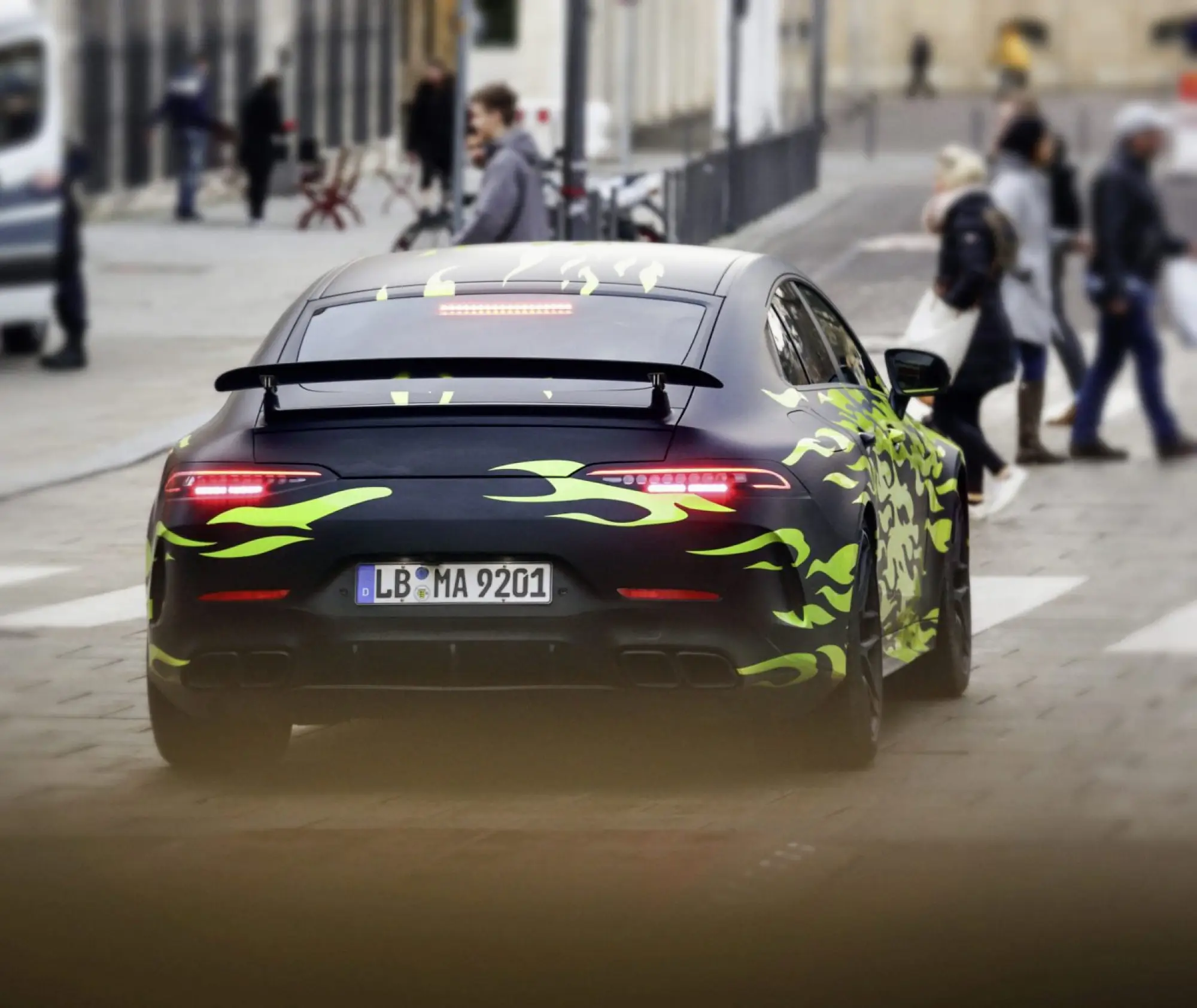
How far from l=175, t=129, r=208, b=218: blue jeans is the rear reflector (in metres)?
→ 29.4

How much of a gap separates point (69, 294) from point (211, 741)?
41.9 feet

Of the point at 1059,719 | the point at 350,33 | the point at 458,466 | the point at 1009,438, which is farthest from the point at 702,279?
the point at 350,33

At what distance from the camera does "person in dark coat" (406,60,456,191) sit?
126ft

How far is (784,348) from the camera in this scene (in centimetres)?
823

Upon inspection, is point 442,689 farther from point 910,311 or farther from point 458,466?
point 910,311

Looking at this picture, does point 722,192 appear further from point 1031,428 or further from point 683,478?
point 683,478

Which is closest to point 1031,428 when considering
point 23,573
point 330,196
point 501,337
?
point 23,573

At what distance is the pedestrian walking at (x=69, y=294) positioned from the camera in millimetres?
20422

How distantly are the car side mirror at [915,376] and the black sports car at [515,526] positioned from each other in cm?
147

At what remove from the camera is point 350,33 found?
50.0 metres

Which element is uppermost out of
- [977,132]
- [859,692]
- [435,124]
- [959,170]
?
[959,170]

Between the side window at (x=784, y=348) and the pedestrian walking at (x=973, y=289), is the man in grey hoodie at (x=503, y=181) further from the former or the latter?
the side window at (x=784, y=348)

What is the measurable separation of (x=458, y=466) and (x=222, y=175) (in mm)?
34788

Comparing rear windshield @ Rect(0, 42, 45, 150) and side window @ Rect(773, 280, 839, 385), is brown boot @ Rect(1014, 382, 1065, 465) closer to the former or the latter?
side window @ Rect(773, 280, 839, 385)
